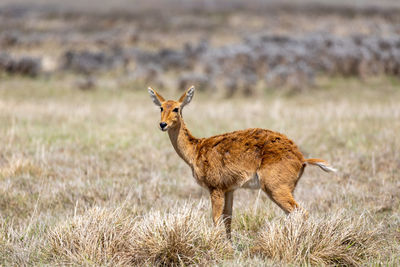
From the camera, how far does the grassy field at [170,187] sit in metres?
5.11

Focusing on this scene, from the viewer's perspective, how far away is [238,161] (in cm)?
548

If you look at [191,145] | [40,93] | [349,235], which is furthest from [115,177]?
[40,93]

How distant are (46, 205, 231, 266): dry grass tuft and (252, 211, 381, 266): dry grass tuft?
1.61 ft

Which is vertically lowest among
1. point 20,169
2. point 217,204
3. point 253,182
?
point 20,169

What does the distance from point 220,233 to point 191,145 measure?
107 cm

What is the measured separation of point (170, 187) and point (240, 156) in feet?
8.60

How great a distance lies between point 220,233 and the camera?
5.31m

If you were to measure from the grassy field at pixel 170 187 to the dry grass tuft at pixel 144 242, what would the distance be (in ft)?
0.04

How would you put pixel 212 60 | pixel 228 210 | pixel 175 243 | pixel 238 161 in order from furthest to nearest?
pixel 212 60 < pixel 228 210 < pixel 238 161 < pixel 175 243

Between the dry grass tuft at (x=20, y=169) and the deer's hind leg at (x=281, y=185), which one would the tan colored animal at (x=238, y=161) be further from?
the dry grass tuft at (x=20, y=169)

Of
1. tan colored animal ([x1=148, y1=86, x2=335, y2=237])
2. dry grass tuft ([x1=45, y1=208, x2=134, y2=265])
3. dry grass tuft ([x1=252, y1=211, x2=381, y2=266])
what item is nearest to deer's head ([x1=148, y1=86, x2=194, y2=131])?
tan colored animal ([x1=148, y1=86, x2=335, y2=237])

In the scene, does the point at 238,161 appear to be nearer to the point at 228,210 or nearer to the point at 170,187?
the point at 228,210

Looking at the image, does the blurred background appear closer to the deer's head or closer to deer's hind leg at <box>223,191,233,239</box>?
the deer's head

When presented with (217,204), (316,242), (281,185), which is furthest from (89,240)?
(316,242)
